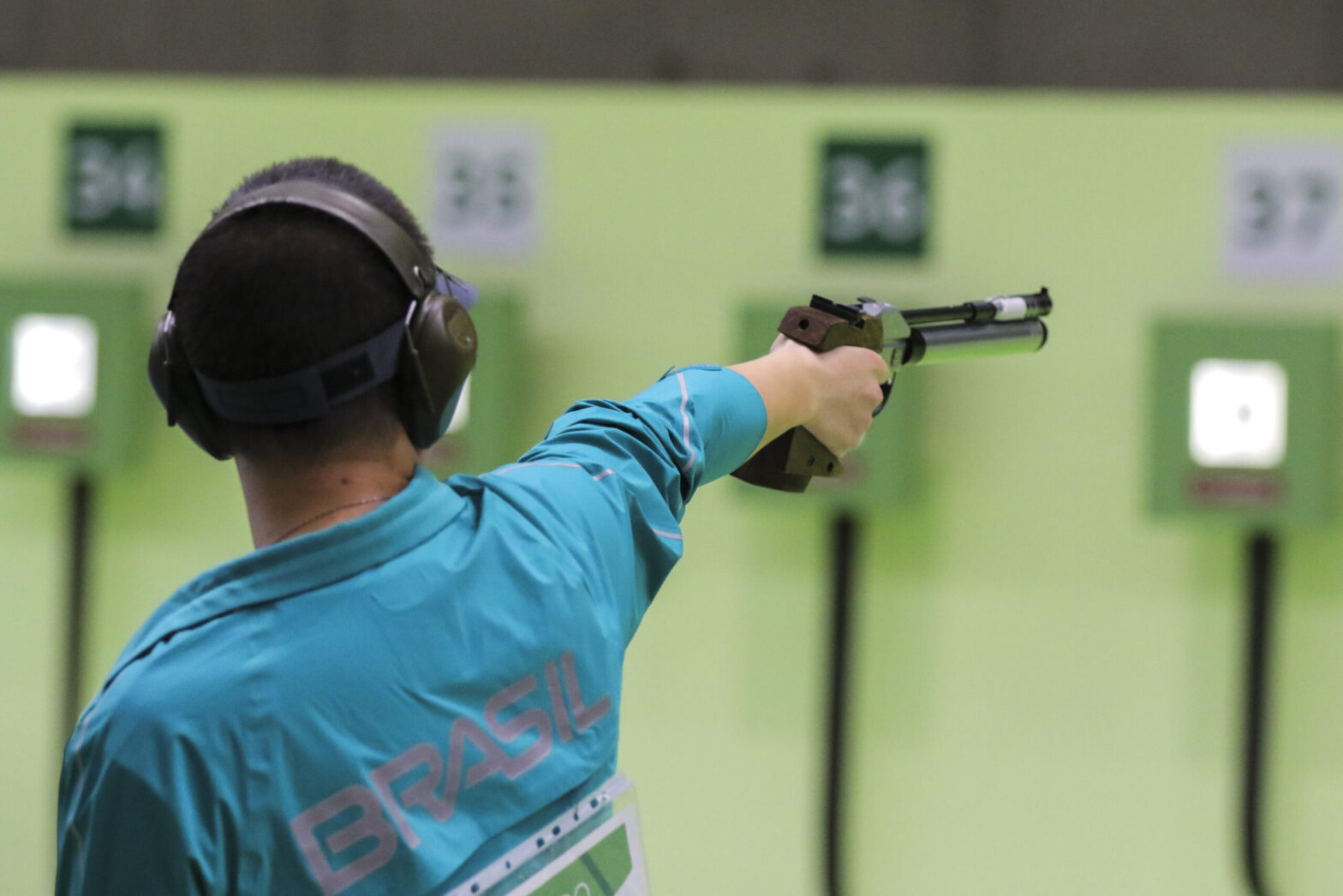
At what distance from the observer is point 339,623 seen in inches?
25.8

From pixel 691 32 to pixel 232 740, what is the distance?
168 cm

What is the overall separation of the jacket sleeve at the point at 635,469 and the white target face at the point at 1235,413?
1.16 metres

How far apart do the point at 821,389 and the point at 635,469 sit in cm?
21

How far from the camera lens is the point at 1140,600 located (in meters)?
1.99

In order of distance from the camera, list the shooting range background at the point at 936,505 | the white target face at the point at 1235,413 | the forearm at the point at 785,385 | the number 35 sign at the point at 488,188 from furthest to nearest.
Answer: the number 35 sign at the point at 488,188 → the shooting range background at the point at 936,505 → the white target face at the point at 1235,413 → the forearm at the point at 785,385

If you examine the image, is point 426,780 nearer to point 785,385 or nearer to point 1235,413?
point 785,385

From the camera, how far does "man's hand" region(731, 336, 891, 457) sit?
956mm

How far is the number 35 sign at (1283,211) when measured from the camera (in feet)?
6.35

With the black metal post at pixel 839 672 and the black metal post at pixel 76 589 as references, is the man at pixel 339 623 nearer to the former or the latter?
the black metal post at pixel 839 672

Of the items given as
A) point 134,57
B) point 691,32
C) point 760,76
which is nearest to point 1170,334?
point 760,76

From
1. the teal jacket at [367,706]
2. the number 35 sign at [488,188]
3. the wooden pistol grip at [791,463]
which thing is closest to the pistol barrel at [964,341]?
the wooden pistol grip at [791,463]

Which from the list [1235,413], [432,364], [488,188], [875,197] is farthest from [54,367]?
[1235,413]

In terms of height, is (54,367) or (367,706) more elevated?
(54,367)

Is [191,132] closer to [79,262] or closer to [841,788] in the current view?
[79,262]
